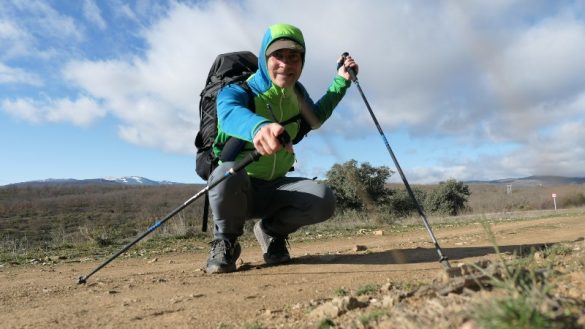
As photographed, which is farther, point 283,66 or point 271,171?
point 271,171

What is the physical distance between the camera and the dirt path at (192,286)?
272cm

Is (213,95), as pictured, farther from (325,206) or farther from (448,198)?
(448,198)

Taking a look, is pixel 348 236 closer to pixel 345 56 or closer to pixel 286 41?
pixel 345 56

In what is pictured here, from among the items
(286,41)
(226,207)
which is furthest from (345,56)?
(226,207)

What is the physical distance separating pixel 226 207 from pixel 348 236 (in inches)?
156

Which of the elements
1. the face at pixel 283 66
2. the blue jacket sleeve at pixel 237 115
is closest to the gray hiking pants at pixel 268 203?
the blue jacket sleeve at pixel 237 115

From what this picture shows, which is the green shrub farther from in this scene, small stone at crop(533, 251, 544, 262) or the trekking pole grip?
the trekking pole grip

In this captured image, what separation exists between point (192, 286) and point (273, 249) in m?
1.22

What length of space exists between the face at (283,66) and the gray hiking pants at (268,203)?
0.81 metres

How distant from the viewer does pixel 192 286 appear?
3.55 m

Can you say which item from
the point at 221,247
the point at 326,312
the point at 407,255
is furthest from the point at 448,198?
the point at 326,312

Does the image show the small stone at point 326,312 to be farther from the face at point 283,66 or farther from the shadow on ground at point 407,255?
the face at point 283,66

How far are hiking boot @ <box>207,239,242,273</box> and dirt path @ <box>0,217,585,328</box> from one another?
105mm

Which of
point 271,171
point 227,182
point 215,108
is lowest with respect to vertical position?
point 227,182
